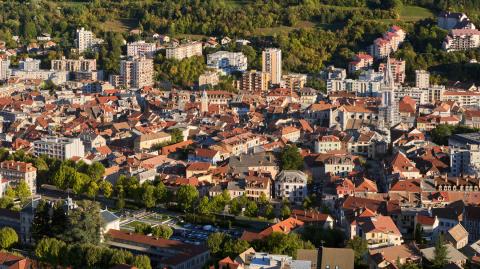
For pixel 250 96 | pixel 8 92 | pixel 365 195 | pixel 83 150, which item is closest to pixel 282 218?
pixel 365 195

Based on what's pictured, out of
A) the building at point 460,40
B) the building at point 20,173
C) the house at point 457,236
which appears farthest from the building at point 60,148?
the building at point 460,40

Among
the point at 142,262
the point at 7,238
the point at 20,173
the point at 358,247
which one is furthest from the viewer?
the point at 20,173

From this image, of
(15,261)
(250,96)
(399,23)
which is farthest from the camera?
(399,23)

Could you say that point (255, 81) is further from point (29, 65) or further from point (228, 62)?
point (29, 65)

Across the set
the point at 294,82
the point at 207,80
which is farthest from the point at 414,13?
the point at 207,80

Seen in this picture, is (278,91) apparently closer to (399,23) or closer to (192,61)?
(192,61)

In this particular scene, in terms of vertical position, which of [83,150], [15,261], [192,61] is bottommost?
[15,261]
